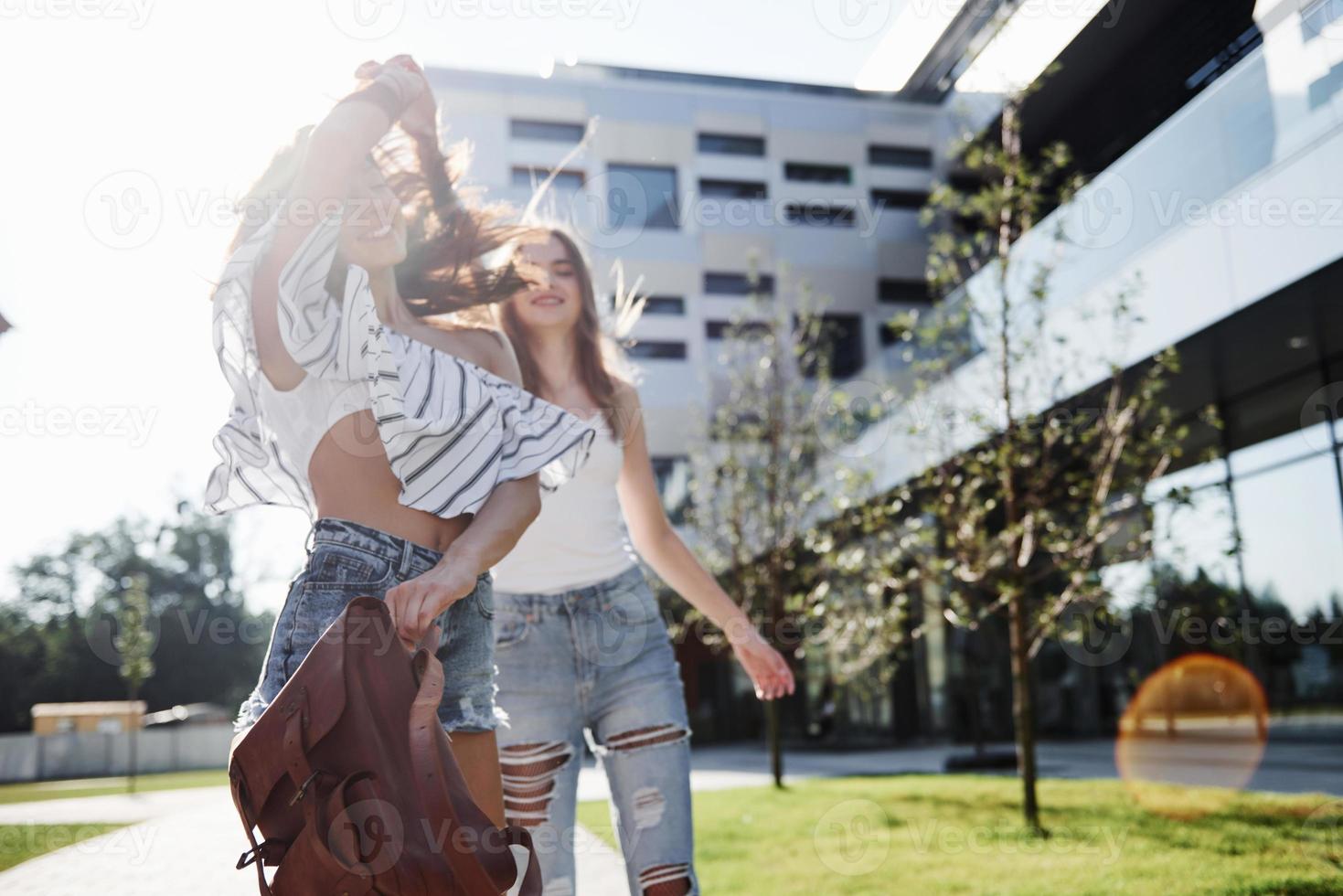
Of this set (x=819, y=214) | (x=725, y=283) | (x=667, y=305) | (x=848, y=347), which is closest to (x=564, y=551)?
(x=667, y=305)

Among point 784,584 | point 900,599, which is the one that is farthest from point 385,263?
point 784,584

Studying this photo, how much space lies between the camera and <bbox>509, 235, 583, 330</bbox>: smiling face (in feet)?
10.2

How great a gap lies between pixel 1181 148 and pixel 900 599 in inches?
211

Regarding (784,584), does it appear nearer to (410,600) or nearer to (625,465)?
(625,465)

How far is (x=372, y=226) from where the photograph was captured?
206cm

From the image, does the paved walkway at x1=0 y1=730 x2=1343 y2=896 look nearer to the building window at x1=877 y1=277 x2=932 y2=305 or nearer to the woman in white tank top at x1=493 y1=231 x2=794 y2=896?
the woman in white tank top at x1=493 y1=231 x2=794 y2=896

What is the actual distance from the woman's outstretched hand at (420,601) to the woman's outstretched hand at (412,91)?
0.92 m

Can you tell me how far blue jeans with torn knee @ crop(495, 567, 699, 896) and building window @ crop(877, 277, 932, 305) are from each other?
1048 inches

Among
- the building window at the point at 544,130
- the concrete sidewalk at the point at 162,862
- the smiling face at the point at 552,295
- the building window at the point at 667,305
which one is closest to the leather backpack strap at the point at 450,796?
the smiling face at the point at 552,295

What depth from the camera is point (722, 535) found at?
14461 millimetres

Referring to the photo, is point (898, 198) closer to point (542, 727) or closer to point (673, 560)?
point (673, 560)

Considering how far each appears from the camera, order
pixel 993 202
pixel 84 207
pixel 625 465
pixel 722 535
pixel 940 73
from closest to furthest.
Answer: pixel 625 465
pixel 84 207
pixel 993 202
pixel 722 535
pixel 940 73

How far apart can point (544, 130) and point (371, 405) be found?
90.9 feet

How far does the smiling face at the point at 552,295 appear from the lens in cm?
310
